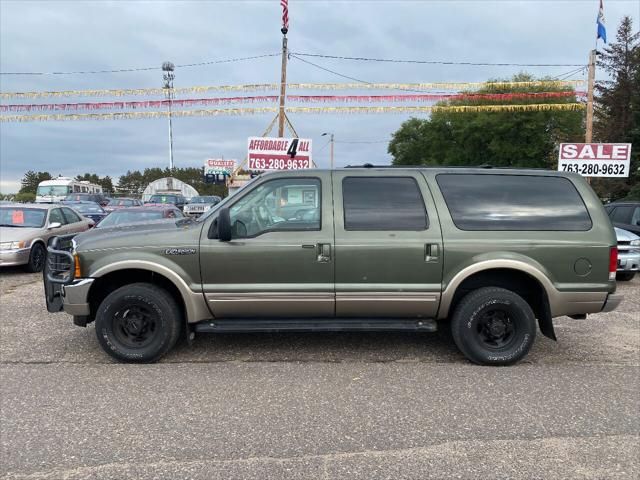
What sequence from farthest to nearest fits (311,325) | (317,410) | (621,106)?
(621,106) → (311,325) → (317,410)

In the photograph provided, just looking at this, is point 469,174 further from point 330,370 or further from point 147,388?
point 147,388

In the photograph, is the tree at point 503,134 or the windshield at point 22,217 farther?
the tree at point 503,134

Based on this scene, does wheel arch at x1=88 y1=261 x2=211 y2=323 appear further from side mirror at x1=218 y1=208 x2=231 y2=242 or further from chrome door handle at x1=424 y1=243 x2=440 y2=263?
chrome door handle at x1=424 y1=243 x2=440 y2=263

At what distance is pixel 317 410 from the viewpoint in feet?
12.3

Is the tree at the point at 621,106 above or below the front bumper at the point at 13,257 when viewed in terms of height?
above

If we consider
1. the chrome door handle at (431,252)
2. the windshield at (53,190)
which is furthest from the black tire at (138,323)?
the windshield at (53,190)

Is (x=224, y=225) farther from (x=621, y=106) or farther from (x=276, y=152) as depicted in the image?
(x=621, y=106)

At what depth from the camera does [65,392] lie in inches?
159

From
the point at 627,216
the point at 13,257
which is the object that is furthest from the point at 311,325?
the point at 627,216

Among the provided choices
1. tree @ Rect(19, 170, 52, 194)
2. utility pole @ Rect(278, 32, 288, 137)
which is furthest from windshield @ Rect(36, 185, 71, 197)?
tree @ Rect(19, 170, 52, 194)

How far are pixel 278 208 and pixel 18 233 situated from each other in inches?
312

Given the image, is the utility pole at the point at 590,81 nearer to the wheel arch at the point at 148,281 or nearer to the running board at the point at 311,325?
the running board at the point at 311,325

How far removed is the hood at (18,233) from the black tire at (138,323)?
6.69 metres

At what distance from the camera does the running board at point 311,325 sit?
462 centimetres
